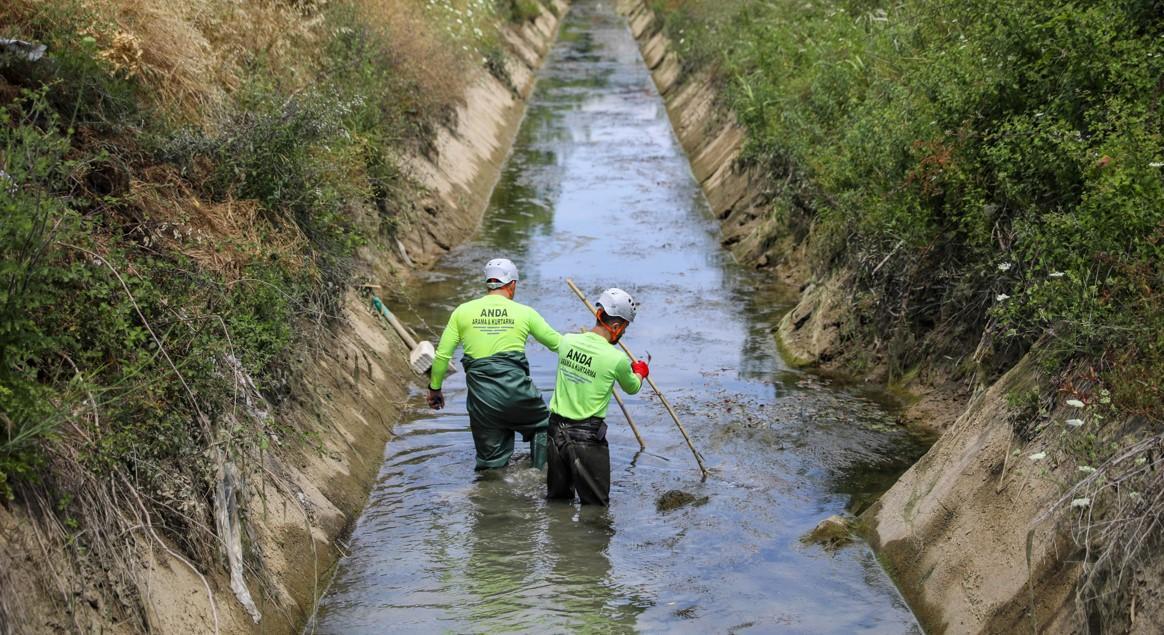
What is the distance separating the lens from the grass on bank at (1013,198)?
23.8 feet

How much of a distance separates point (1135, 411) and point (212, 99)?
8256mm

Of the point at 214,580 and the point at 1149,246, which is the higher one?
the point at 1149,246

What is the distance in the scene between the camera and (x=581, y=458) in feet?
30.7

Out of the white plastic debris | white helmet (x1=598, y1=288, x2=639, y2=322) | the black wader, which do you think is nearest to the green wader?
the black wader

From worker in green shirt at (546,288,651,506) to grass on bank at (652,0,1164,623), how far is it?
2638 millimetres

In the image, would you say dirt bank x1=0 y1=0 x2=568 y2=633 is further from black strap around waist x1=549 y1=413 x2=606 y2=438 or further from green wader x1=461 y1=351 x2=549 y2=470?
black strap around waist x1=549 y1=413 x2=606 y2=438

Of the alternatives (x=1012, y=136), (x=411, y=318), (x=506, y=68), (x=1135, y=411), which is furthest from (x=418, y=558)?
(x=506, y=68)

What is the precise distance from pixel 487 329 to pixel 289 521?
7.64 ft

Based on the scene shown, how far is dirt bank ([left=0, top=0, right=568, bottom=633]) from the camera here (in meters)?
5.77

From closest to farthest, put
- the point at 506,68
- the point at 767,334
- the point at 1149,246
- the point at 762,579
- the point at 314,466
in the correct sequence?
the point at 1149,246 → the point at 762,579 → the point at 314,466 → the point at 767,334 → the point at 506,68

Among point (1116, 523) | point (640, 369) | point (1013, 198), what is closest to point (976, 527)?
point (1116, 523)

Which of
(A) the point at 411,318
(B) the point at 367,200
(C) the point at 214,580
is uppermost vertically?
(C) the point at 214,580

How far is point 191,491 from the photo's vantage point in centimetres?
702

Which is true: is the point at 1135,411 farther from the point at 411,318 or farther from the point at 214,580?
the point at 411,318
